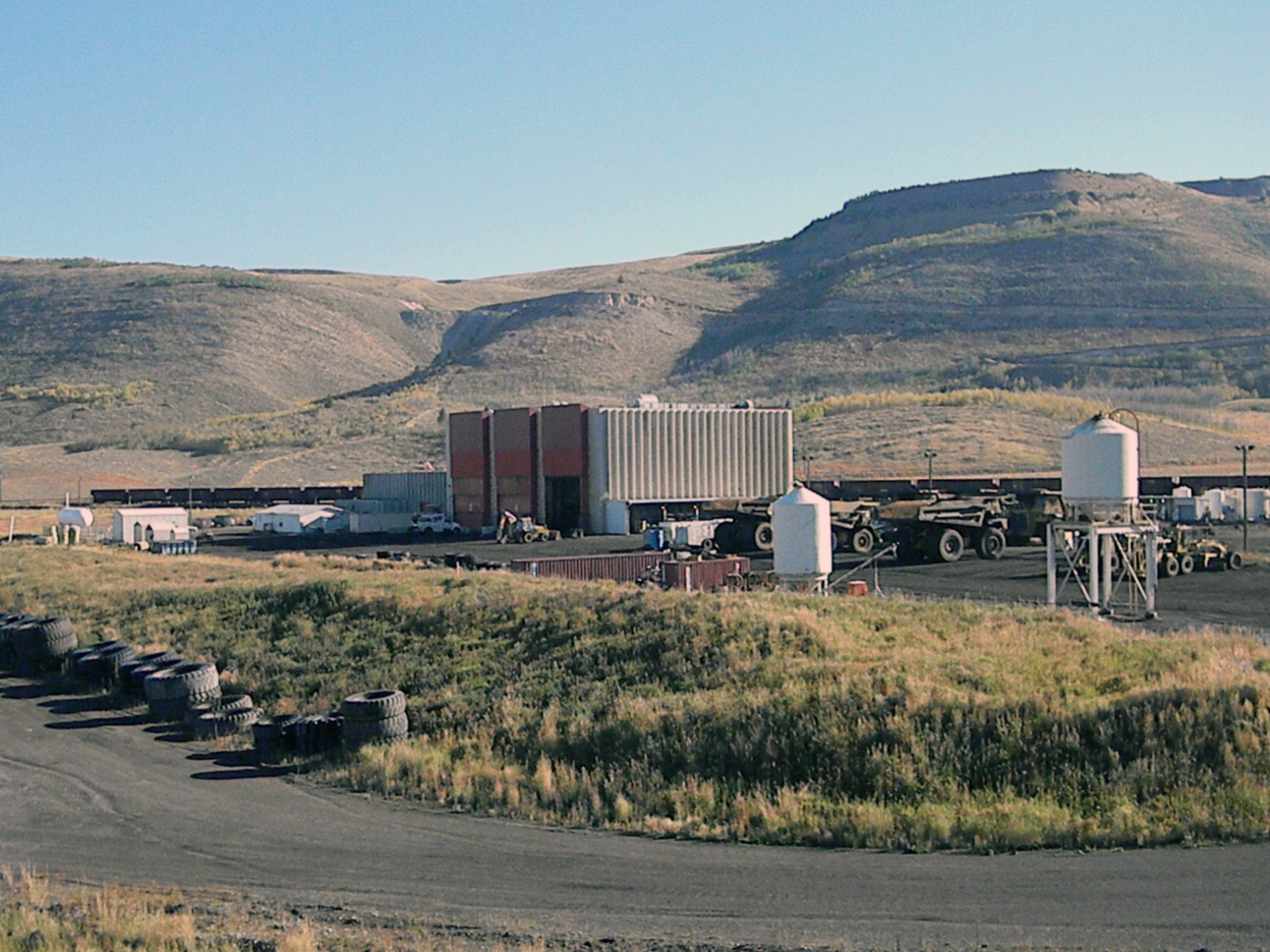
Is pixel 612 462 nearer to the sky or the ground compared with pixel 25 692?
nearer to the sky

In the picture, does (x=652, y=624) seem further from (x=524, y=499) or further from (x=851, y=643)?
(x=524, y=499)

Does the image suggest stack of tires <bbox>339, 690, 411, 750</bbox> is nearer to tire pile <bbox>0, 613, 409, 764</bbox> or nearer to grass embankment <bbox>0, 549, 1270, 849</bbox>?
tire pile <bbox>0, 613, 409, 764</bbox>

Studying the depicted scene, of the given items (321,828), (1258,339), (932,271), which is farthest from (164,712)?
(932,271)

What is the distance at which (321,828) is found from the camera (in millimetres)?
15703

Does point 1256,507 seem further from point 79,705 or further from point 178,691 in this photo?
point 79,705

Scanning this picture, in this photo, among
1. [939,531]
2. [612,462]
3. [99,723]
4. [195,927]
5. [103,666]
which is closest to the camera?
[195,927]

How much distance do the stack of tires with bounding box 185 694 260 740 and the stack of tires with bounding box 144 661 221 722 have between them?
524 millimetres

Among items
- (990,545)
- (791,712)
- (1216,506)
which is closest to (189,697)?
(791,712)

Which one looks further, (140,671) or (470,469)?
(470,469)

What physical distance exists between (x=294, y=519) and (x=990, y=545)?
3370 cm

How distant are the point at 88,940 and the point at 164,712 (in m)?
11.7

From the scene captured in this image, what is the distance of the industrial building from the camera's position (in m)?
60.6

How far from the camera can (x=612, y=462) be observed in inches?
2381

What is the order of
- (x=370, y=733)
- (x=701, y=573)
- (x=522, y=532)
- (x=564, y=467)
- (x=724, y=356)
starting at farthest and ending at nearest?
(x=724, y=356) → (x=564, y=467) → (x=522, y=532) → (x=701, y=573) → (x=370, y=733)
